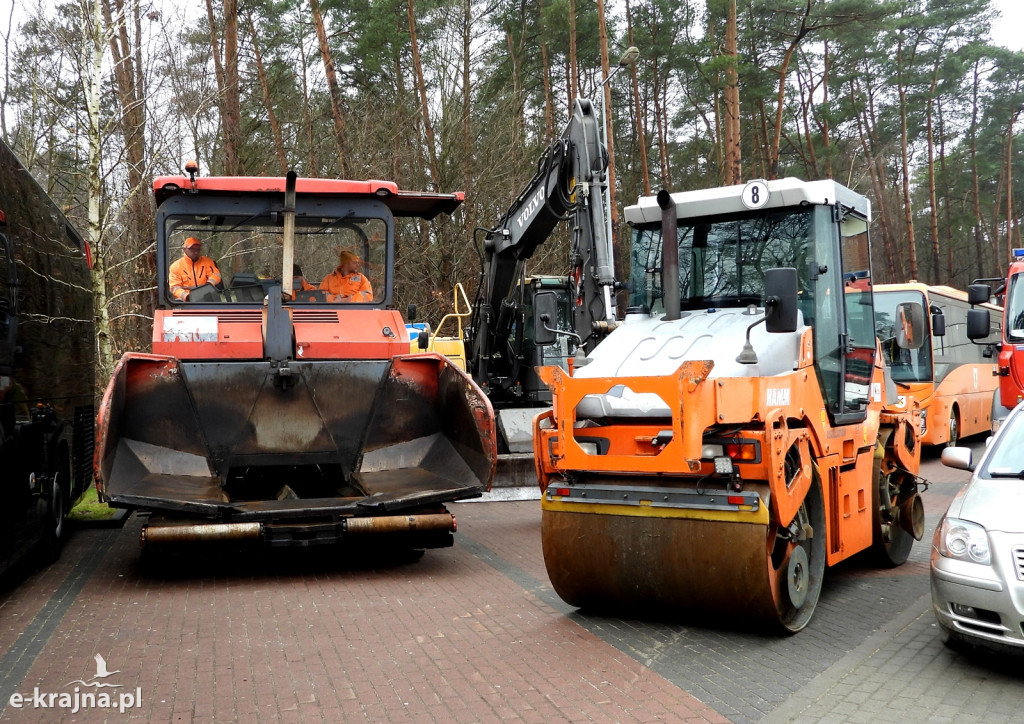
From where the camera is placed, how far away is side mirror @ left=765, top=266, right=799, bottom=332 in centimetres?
590

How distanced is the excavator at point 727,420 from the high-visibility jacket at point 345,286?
2.56 m

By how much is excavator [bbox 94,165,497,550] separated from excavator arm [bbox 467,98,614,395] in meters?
1.18

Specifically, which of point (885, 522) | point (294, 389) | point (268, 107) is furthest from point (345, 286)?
point (268, 107)

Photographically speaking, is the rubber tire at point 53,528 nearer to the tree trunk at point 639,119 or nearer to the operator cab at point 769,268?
the operator cab at point 769,268

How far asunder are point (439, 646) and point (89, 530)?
6315 mm

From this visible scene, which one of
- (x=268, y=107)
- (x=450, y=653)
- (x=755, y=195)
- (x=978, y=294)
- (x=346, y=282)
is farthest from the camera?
(x=268, y=107)

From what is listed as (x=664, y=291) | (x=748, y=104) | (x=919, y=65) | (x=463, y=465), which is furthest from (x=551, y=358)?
(x=919, y=65)

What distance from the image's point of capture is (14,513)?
7.22m

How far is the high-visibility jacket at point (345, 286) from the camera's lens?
376 inches

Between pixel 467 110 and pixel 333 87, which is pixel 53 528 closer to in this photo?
pixel 333 87

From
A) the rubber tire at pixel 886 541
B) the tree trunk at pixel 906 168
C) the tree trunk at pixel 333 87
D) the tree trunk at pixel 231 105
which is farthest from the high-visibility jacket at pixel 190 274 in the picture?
the tree trunk at pixel 906 168

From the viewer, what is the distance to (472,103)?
2450cm

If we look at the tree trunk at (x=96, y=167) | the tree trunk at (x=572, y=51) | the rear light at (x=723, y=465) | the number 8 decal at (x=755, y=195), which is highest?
the tree trunk at (x=572, y=51)

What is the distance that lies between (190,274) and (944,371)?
13408mm
